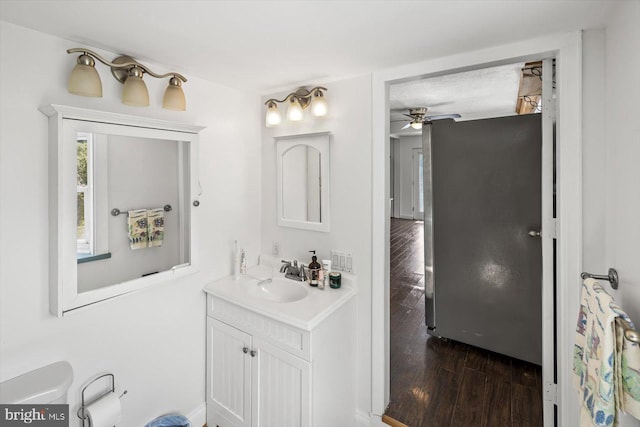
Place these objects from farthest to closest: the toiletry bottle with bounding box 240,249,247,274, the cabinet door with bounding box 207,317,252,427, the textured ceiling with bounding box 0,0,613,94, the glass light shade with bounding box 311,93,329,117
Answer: the toiletry bottle with bounding box 240,249,247,274 → the glass light shade with bounding box 311,93,329,117 → the cabinet door with bounding box 207,317,252,427 → the textured ceiling with bounding box 0,0,613,94

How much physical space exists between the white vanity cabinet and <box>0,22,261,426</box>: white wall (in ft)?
0.55

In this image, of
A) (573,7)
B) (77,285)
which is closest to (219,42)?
(77,285)

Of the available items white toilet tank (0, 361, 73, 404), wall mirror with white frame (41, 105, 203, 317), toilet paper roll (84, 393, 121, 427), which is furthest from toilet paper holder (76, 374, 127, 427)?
wall mirror with white frame (41, 105, 203, 317)

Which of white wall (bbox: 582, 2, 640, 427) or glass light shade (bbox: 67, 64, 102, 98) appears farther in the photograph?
glass light shade (bbox: 67, 64, 102, 98)

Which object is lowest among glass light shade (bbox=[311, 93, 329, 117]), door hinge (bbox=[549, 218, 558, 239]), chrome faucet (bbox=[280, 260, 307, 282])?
chrome faucet (bbox=[280, 260, 307, 282])

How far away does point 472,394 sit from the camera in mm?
2188

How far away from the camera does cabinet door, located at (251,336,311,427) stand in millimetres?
1554

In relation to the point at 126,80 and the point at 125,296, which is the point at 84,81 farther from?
the point at 125,296

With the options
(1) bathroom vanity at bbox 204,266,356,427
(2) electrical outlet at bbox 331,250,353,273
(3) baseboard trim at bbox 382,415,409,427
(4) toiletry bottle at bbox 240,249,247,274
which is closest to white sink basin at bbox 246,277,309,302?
(1) bathroom vanity at bbox 204,266,356,427

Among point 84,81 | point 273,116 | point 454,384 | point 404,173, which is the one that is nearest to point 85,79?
point 84,81

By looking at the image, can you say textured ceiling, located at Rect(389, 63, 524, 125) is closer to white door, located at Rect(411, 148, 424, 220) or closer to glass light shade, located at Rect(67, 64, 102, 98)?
glass light shade, located at Rect(67, 64, 102, 98)

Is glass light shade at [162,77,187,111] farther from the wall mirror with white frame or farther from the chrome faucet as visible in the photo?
the chrome faucet

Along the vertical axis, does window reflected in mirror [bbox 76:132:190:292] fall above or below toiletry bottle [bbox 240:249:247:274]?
above

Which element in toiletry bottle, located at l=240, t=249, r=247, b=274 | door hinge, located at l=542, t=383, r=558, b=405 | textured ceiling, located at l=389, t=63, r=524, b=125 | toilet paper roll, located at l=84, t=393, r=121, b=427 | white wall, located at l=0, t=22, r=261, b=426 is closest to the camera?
white wall, located at l=0, t=22, r=261, b=426
